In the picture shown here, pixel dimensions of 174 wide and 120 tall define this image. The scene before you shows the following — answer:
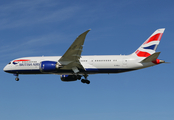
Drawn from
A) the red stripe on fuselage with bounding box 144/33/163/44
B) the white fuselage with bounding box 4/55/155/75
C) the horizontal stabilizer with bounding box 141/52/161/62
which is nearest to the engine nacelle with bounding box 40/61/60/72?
the white fuselage with bounding box 4/55/155/75

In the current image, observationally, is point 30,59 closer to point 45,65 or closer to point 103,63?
point 45,65

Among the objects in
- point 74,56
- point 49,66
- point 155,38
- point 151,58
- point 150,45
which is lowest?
point 49,66

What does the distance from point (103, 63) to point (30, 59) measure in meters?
11.9

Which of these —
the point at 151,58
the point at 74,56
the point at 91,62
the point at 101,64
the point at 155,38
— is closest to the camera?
the point at 151,58

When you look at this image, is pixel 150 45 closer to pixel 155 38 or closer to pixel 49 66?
pixel 155 38

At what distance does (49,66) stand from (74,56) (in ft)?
13.5

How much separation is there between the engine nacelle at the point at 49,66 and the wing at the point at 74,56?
0.82 metres

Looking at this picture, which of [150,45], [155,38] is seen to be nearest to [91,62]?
[150,45]

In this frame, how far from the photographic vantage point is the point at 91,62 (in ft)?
138

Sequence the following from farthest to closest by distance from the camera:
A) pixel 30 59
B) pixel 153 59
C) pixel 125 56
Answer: pixel 30 59 → pixel 125 56 → pixel 153 59

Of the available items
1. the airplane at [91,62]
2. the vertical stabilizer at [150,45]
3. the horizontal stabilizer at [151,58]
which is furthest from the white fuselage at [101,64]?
the vertical stabilizer at [150,45]

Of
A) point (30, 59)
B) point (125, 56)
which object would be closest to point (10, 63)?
point (30, 59)

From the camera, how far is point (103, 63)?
4138cm

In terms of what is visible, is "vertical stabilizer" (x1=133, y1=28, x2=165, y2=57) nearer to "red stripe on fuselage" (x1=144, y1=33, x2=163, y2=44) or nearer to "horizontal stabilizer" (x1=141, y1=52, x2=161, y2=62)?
"red stripe on fuselage" (x1=144, y1=33, x2=163, y2=44)
